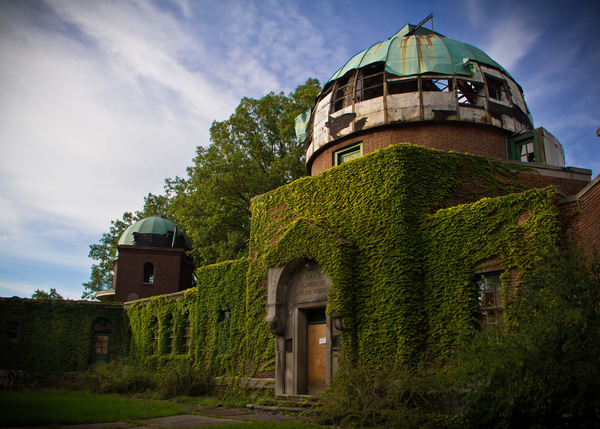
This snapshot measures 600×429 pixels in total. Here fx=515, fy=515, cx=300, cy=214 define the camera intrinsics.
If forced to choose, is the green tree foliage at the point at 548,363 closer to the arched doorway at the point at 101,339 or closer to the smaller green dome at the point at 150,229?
the arched doorway at the point at 101,339

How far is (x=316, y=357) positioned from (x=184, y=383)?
521 centimetres

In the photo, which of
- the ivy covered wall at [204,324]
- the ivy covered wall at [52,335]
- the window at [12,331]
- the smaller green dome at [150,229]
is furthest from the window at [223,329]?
the smaller green dome at [150,229]

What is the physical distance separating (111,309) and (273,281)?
16.4m

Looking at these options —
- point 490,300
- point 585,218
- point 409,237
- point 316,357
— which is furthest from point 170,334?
point 585,218

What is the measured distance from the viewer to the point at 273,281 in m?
15.1

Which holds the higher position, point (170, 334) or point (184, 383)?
point (170, 334)

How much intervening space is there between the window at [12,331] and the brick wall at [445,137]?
2007cm

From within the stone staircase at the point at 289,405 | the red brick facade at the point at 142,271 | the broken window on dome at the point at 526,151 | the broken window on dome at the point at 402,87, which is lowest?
the stone staircase at the point at 289,405

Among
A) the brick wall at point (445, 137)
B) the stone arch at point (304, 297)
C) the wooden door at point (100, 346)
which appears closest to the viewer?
the stone arch at point (304, 297)

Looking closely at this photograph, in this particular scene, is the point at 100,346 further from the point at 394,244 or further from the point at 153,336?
the point at 394,244

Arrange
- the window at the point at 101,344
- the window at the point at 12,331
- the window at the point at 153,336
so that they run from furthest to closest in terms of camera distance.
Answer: the window at the point at 101,344
the window at the point at 12,331
the window at the point at 153,336

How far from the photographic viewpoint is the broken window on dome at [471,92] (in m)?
17.0

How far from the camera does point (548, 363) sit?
7.03 meters

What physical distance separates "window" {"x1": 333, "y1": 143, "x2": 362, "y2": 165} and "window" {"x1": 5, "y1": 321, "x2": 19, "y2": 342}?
18806 mm
